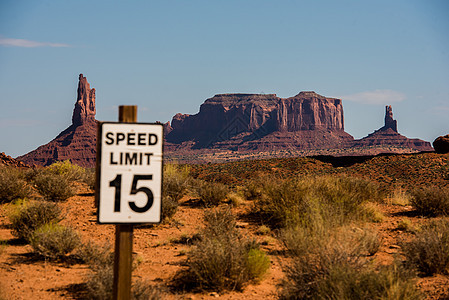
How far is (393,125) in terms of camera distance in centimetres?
17962

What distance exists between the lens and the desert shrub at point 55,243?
9.98m

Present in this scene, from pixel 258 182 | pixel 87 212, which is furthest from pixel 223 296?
pixel 258 182

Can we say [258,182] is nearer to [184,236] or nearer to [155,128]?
[184,236]

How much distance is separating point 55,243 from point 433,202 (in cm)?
1183

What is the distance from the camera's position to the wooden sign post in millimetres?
4742

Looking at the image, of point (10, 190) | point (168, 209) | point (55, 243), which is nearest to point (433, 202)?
point (168, 209)

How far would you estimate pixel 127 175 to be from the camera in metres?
4.77

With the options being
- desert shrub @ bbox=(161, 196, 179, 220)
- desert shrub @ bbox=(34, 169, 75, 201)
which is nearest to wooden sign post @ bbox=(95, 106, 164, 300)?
desert shrub @ bbox=(161, 196, 179, 220)

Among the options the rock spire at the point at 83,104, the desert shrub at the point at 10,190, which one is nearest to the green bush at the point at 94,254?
the desert shrub at the point at 10,190

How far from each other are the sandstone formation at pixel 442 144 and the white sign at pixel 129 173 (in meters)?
47.8

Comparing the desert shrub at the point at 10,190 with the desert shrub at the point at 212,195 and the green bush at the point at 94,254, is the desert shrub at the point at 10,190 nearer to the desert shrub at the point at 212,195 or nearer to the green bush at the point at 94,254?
the desert shrub at the point at 212,195

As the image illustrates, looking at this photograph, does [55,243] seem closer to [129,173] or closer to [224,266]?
[224,266]

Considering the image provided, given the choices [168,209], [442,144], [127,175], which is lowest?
[168,209]

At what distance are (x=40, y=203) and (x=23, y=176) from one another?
31.9 ft
